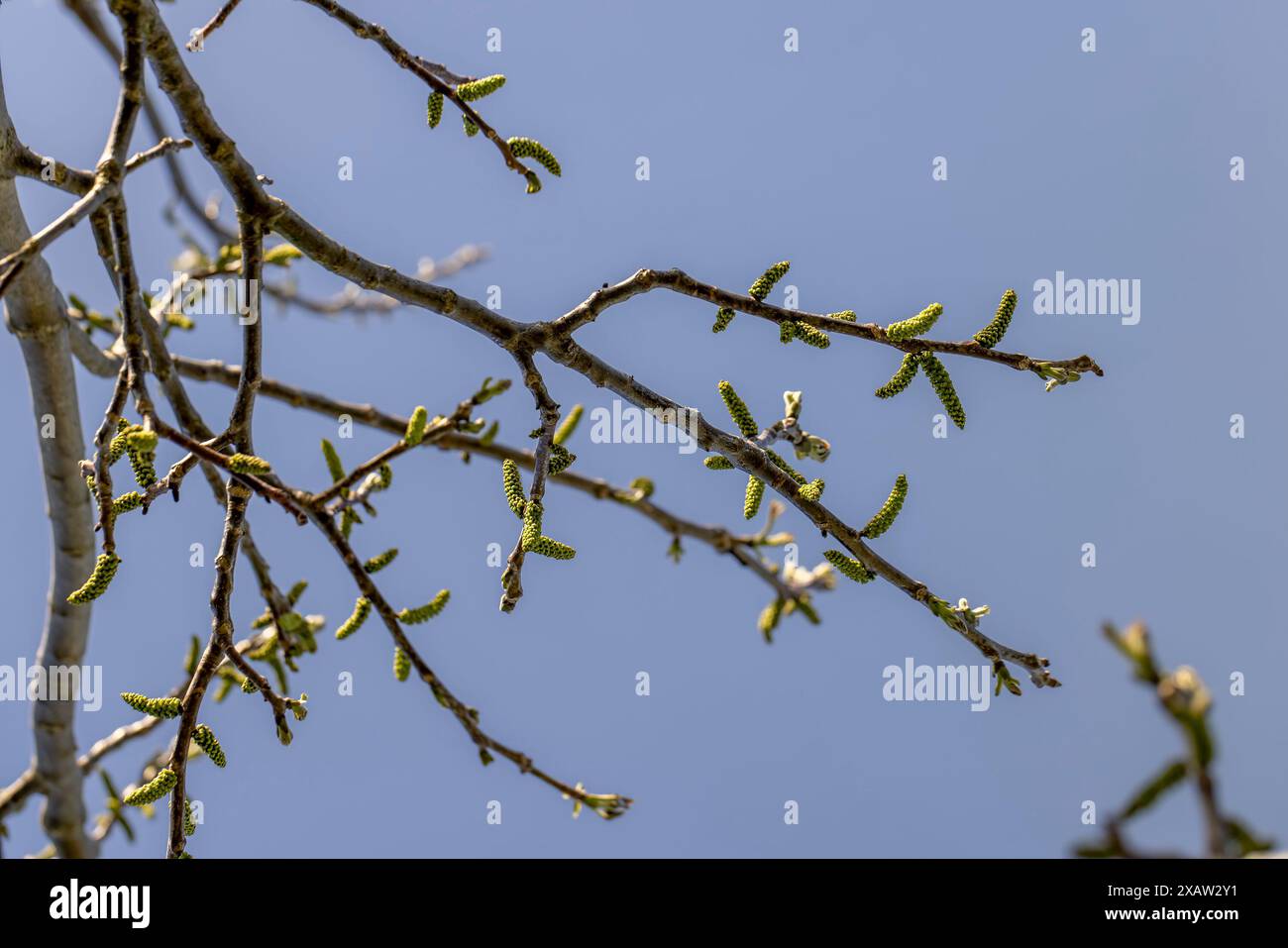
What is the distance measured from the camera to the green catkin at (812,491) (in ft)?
9.33

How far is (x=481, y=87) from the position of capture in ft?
9.91

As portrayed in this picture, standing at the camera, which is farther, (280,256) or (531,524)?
(280,256)

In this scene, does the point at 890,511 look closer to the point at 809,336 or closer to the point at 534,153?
the point at 809,336

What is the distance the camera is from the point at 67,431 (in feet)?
13.0

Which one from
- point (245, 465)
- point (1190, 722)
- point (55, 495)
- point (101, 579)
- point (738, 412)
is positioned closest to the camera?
point (1190, 722)

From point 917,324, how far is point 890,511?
55cm

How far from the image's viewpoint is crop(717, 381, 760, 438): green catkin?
111 inches

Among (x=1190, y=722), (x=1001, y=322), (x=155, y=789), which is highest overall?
(x=1001, y=322)

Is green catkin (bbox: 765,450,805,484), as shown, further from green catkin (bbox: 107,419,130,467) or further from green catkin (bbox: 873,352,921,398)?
green catkin (bbox: 107,419,130,467)

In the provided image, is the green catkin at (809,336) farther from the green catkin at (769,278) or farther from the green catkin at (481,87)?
the green catkin at (481,87)

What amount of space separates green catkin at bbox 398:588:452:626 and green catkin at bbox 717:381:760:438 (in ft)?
3.62

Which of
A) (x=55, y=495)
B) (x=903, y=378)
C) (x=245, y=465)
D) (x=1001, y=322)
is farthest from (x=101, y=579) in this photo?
(x=1001, y=322)
